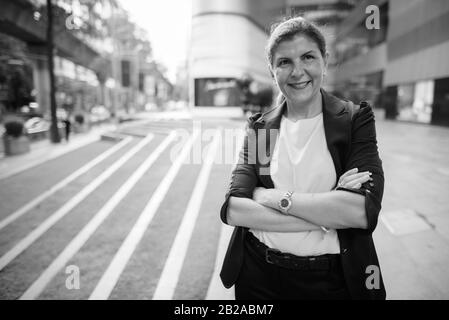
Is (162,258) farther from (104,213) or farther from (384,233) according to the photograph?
(384,233)

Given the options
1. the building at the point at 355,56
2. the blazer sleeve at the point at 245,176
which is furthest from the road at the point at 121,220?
the building at the point at 355,56

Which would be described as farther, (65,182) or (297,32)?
(65,182)

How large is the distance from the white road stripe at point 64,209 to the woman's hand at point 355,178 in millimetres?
3576

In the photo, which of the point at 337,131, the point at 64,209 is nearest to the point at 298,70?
the point at 337,131

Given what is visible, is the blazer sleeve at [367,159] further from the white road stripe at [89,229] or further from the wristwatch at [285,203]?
the white road stripe at [89,229]

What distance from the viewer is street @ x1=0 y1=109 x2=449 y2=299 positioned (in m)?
3.08

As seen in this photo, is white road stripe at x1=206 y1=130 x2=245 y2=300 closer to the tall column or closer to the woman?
the woman

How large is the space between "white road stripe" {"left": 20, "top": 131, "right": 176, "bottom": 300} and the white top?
2.70 metres

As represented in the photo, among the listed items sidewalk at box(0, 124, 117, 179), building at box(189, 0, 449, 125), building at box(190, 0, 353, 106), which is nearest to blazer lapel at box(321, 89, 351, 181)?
sidewalk at box(0, 124, 117, 179)

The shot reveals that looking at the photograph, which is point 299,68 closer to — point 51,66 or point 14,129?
point 14,129

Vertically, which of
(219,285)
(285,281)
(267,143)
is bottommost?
(219,285)

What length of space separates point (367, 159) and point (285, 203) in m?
0.38

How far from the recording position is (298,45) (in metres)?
1.33
